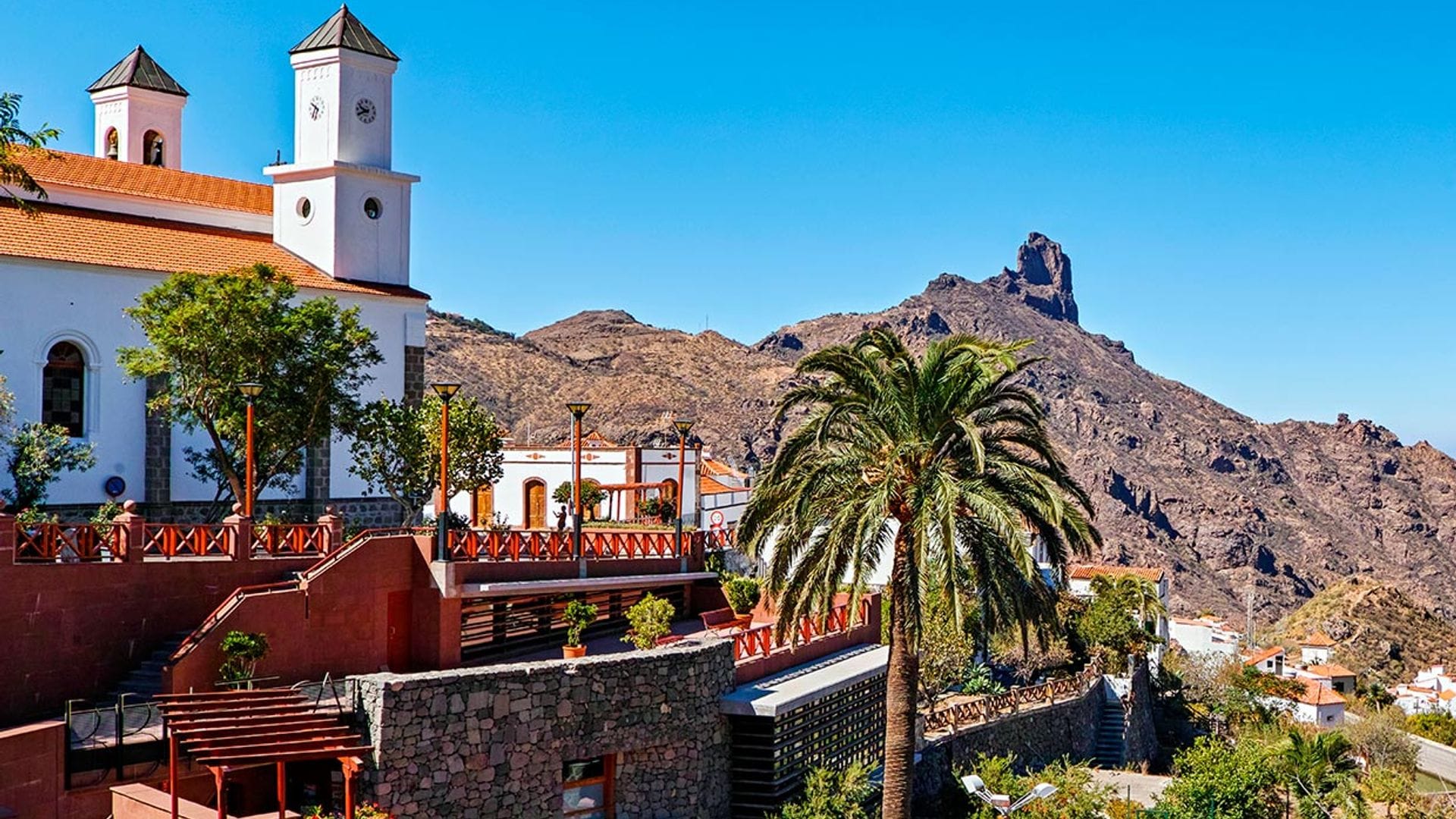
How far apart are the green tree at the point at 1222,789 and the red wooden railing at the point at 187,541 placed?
16829 mm

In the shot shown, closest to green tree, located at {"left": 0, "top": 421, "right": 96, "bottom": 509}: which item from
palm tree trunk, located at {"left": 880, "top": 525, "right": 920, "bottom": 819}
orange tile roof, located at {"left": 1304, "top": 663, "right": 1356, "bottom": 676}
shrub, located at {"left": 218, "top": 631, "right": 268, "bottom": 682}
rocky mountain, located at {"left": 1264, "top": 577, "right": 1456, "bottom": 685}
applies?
shrub, located at {"left": 218, "top": 631, "right": 268, "bottom": 682}

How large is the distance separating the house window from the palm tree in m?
3.26

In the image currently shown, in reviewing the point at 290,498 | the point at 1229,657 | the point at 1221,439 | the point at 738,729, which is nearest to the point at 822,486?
the point at 738,729

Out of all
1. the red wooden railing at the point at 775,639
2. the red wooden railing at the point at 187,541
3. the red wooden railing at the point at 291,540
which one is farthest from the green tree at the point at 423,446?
the red wooden railing at the point at 187,541

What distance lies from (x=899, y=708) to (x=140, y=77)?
3476 cm

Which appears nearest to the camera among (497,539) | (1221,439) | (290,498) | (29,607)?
(29,607)

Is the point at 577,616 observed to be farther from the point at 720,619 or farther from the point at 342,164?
the point at 342,164

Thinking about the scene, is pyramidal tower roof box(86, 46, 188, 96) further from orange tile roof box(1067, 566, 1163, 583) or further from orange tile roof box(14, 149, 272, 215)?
orange tile roof box(1067, 566, 1163, 583)

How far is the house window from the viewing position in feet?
66.2

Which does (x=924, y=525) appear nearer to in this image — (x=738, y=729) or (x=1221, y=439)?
(x=738, y=729)

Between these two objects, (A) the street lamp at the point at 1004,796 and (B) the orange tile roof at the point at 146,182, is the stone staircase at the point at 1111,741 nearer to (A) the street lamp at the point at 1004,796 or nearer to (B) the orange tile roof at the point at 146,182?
(A) the street lamp at the point at 1004,796

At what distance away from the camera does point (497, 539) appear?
24.2 meters

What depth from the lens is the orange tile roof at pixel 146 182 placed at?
33.6 metres

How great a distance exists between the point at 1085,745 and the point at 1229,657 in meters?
29.3
